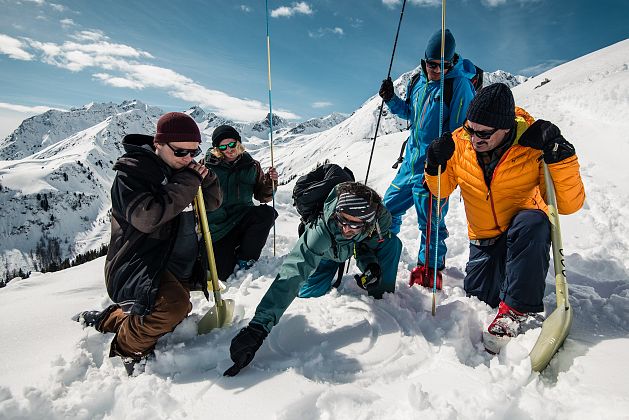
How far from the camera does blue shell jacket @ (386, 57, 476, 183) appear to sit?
4145mm

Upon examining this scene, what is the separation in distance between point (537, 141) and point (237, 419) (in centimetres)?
285

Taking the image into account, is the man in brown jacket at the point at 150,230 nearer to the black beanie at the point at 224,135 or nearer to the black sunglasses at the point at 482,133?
the black beanie at the point at 224,135

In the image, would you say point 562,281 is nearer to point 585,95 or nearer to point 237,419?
point 237,419

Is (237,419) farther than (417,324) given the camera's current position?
No

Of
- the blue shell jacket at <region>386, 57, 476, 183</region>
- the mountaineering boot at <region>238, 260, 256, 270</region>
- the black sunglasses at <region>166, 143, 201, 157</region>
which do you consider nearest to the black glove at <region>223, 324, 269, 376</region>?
the black sunglasses at <region>166, 143, 201, 157</region>

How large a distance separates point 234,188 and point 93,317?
2361mm

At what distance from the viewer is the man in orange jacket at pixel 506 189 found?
2.73 m

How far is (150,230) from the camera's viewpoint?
2572 mm

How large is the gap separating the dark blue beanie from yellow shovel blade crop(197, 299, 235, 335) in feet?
11.2

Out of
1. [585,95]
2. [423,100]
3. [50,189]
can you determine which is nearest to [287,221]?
[423,100]

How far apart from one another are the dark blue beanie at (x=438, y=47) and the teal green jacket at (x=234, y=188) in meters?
2.57

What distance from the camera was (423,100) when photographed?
438cm

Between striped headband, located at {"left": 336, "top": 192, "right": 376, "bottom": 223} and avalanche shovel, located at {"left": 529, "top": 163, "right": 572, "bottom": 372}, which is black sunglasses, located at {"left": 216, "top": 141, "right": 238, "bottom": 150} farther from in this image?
avalanche shovel, located at {"left": 529, "top": 163, "right": 572, "bottom": 372}

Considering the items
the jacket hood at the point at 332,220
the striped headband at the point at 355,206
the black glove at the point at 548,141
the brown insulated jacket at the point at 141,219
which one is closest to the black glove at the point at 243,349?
the brown insulated jacket at the point at 141,219
